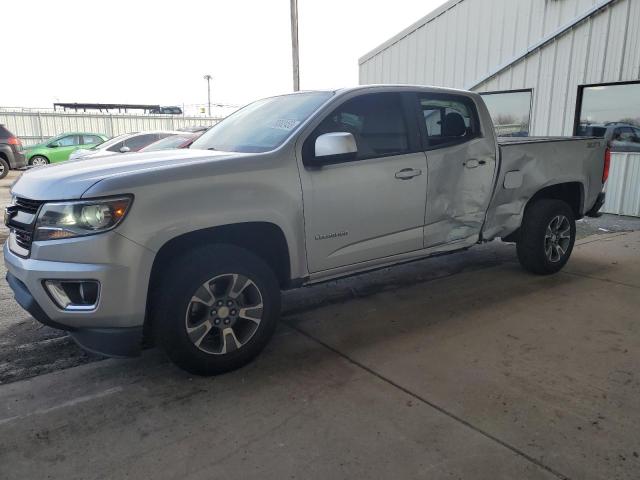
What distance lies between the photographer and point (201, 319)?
10.1 feet

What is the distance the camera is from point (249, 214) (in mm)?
3143

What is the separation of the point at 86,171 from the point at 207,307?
1.09 m

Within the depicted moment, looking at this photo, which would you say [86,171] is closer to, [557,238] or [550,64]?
[557,238]

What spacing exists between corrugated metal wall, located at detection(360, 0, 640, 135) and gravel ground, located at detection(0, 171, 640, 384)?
9.00ft

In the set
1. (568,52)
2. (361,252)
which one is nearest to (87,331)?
(361,252)

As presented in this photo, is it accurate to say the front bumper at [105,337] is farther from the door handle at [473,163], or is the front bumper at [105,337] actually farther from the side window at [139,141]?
the side window at [139,141]

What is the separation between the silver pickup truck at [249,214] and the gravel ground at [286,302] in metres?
0.65

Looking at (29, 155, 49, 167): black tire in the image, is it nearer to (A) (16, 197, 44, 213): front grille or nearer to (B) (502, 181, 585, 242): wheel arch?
(A) (16, 197, 44, 213): front grille

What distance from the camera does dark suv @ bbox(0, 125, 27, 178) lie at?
1593 cm

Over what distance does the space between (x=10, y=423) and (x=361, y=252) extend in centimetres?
243

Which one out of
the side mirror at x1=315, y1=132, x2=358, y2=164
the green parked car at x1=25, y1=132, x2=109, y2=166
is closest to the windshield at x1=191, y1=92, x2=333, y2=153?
the side mirror at x1=315, y1=132, x2=358, y2=164

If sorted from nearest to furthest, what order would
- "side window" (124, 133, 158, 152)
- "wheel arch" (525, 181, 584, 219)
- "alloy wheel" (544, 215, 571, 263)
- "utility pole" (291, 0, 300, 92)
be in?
"alloy wheel" (544, 215, 571, 263)
"wheel arch" (525, 181, 584, 219)
"side window" (124, 133, 158, 152)
"utility pole" (291, 0, 300, 92)

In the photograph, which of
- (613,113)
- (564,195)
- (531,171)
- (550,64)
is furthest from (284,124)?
(550,64)

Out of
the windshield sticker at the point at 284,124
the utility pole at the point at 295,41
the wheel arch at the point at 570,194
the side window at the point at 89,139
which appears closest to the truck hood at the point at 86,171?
the windshield sticker at the point at 284,124
